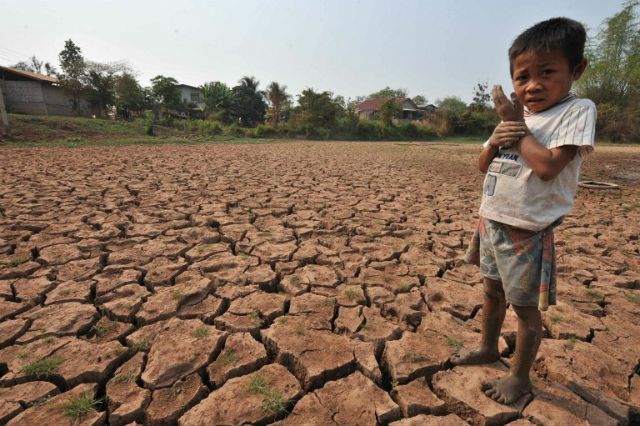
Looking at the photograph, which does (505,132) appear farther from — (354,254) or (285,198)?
(285,198)

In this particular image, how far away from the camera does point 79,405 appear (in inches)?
49.6

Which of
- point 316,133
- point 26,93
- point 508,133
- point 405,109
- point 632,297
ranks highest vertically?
point 405,109

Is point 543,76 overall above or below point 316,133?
below

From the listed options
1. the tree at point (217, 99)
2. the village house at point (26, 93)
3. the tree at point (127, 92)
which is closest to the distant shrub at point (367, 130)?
the tree at point (217, 99)

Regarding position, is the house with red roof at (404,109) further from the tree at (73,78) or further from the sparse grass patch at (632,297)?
the sparse grass patch at (632,297)

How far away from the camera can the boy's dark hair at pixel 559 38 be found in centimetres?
102

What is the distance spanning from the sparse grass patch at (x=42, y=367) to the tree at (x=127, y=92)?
2826 centimetres

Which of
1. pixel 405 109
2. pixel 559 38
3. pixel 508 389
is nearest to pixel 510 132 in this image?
pixel 559 38

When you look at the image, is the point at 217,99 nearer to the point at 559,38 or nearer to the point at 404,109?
the point at 404,109

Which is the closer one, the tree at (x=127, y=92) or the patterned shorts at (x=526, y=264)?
the patterned shorts at (x=526, y=264)

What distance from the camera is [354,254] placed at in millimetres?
2705

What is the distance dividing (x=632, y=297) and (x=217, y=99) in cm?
2968

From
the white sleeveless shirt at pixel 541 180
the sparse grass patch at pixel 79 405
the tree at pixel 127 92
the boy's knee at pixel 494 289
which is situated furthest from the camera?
the tree at pixel 127 92

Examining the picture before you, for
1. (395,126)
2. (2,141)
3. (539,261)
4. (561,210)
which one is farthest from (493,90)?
(395,126)
